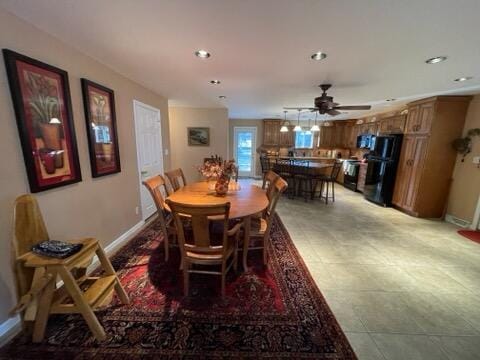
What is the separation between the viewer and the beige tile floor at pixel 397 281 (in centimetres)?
145

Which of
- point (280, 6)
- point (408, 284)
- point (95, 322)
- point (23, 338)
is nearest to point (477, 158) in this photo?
point (408, 284)

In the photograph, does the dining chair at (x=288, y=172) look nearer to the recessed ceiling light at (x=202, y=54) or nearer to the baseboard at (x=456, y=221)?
the baseboard at (x=456, y=221)

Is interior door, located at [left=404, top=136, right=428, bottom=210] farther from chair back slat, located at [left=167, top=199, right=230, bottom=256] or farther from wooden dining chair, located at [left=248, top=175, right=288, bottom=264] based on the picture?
chair back slat, located at [left=167, top=199, right=230, bottom=256]

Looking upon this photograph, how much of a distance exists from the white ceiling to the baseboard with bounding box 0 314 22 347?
2221 mm

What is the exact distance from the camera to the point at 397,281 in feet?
6.83

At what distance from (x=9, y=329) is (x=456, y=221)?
20.3 ft

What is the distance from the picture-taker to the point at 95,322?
1.38m

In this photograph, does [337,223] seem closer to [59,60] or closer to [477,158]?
[477,158]

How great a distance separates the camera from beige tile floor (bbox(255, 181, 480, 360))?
145 centimetres

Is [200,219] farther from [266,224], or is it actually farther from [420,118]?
[420,118]

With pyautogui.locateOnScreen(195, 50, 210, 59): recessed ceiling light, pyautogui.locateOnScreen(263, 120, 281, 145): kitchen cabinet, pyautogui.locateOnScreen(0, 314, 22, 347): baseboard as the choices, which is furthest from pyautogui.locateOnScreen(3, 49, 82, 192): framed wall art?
pyautogui.locateOnScreen(263, 120, 281, 145): kitchen cabinet

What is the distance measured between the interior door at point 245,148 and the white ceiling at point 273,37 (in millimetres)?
5055

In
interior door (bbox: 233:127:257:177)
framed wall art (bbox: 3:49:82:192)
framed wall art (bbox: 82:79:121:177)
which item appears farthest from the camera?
interior door (bbox: 233:127:257:177)

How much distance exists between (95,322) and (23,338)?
0.54 metres
